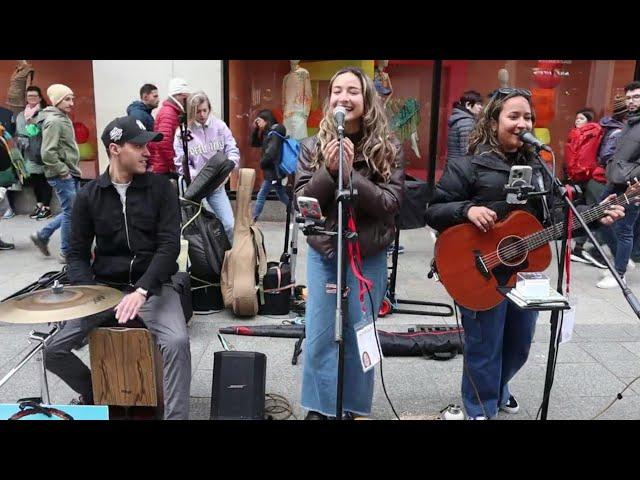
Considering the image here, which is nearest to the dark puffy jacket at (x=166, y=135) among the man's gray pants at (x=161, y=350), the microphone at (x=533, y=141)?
the man's gray pants at (x=161, y=350)

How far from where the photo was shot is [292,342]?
4.14 meters

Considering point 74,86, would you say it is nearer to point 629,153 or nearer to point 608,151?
point 608,151

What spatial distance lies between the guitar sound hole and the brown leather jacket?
580 millimetres

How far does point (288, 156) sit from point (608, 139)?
345 cm

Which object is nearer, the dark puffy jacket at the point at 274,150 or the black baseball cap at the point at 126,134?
the black baseball cap at the point at 126,134

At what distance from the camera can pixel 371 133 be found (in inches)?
102

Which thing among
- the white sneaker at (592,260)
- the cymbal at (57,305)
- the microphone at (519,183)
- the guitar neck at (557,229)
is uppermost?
the microphone at (519,183)

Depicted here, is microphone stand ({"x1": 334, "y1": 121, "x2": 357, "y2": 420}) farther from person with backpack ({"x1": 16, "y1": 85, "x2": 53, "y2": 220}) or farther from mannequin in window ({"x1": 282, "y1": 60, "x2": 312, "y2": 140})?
mannequin in window ({"x1": 282, "y1": 60, "x2": 312, "y2": 140})

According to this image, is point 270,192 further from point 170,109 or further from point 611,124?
point 611,124

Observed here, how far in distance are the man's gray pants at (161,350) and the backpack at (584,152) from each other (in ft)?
17.5

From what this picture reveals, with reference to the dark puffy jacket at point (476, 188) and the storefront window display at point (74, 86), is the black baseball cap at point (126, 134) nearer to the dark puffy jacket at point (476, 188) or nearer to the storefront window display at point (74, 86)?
the dark puffy jacket at point (476, 188)

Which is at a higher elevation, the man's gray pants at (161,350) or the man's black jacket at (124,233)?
the man's black jacket at (124,233)

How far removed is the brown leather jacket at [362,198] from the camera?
2.41 meters

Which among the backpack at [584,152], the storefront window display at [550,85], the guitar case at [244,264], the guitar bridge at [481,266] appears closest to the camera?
the guitar bridge at [481,266]
